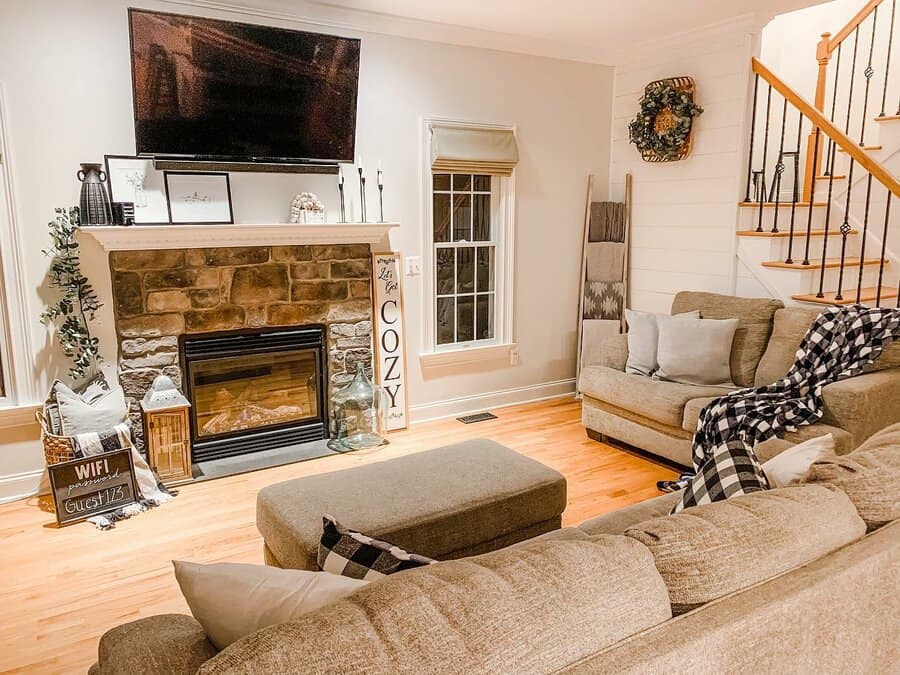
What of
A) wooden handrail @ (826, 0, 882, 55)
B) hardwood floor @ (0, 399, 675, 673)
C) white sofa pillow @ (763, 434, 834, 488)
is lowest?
hardwood floor @ (0, 399, 675, 673)

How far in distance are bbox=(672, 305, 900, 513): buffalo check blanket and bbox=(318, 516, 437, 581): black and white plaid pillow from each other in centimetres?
225

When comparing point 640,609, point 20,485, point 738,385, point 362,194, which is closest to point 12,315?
point 20,485

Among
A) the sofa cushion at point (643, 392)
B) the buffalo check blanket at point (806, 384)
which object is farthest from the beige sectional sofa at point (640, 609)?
the sofa cushion at point (643, 392)

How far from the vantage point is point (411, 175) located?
449 cm

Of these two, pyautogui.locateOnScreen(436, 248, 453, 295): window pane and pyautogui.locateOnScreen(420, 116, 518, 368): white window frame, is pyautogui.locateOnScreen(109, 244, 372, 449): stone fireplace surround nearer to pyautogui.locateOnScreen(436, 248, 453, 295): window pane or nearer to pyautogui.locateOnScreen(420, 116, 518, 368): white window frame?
pyautogui.locateOnScreen(420, 116, 518, 368): white window frame

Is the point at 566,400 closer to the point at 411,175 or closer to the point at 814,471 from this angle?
the point at 411,175

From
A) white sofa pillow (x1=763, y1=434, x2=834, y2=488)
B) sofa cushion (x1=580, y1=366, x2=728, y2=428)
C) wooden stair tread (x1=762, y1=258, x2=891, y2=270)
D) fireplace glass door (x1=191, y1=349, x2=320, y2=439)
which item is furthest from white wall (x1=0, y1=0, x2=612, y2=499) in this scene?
white sofa pillow (x1=763, y1=434, x2=834, y2=488)

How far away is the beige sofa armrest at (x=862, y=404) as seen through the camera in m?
3.18

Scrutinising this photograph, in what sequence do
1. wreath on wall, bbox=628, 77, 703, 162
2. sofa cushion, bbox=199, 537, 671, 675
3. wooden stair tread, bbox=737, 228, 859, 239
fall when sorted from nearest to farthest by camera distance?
sofa cushion, bbox=199, 537, 671, 675, wooden stair tread, bbox=737, 228, 859, 239, wreath on wall, bbox=628, 77, 703, 162

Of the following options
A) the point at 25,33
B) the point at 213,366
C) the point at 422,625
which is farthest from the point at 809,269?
the point at 25,33

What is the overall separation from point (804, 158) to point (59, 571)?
596cm

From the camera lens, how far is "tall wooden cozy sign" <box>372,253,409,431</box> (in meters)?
4.46

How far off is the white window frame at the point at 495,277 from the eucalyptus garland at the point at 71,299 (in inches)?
80.6

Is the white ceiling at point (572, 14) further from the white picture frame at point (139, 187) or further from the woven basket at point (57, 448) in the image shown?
the woven basket at point (57, 448)
